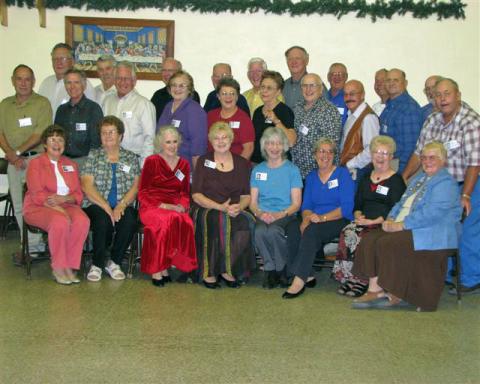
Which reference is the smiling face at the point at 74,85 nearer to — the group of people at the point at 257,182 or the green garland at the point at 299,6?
the group of people at the point at 257,182

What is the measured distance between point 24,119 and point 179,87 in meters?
1.41

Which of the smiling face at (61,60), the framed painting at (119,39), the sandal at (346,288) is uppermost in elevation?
the framed painting at (119,39)

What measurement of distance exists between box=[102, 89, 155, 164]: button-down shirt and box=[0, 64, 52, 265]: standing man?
2.27 feet

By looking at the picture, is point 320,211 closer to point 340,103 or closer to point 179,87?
point 340,103

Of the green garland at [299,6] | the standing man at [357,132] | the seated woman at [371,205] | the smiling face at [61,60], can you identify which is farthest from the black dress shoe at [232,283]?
the green garland at [299,6]

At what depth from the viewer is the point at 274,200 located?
4965mm

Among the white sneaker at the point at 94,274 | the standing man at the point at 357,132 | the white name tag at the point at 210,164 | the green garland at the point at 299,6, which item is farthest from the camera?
the green garland at the point at 299,6

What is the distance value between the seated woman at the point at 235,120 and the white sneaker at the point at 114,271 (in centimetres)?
131

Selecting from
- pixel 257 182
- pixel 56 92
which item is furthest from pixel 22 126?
pixel 257 182

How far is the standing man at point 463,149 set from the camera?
15.0 feet

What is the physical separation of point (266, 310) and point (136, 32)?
3.98 metres

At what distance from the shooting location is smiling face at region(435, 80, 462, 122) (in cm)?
457

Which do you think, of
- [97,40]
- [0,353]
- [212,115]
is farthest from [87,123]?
[0,353]

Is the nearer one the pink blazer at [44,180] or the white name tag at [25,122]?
the pink blazer at [44,180]
